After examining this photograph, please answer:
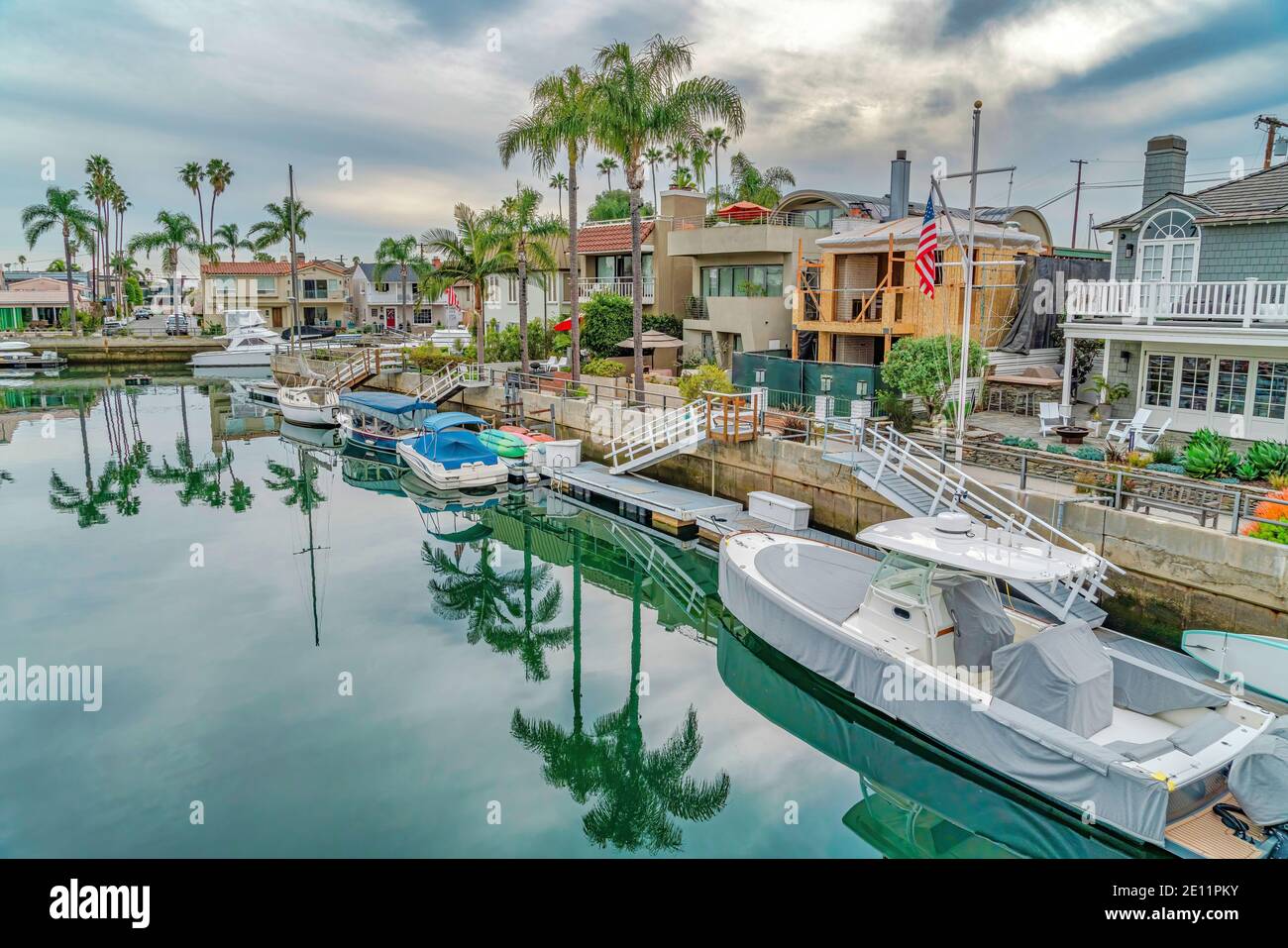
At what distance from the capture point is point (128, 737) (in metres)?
13.9

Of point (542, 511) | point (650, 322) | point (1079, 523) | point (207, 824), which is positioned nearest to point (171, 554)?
point (542, 511)

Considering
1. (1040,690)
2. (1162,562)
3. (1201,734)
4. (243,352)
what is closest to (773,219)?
(1162,562)

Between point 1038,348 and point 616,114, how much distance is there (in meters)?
17.1

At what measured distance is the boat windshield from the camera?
13438 millimetres

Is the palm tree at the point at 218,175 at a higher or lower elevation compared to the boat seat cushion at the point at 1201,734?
higher

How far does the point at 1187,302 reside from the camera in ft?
71.7

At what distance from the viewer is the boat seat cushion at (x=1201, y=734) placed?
36.2 ft

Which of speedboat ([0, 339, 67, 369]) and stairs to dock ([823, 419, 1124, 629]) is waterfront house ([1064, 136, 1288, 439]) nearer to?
stairs to dock ([823, 419, 1124, 629])

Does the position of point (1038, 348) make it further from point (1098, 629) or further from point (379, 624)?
point (379, 624)

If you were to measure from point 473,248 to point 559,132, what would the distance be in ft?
31.2

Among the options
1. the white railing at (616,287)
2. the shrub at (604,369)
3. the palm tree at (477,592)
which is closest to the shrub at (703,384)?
the palm tree at (477,592)

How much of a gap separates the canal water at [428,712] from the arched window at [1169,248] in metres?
14.6

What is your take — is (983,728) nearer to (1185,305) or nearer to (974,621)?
(974,621)

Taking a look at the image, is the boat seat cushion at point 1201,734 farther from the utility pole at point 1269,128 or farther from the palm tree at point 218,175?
the palm tree at point 218,175
